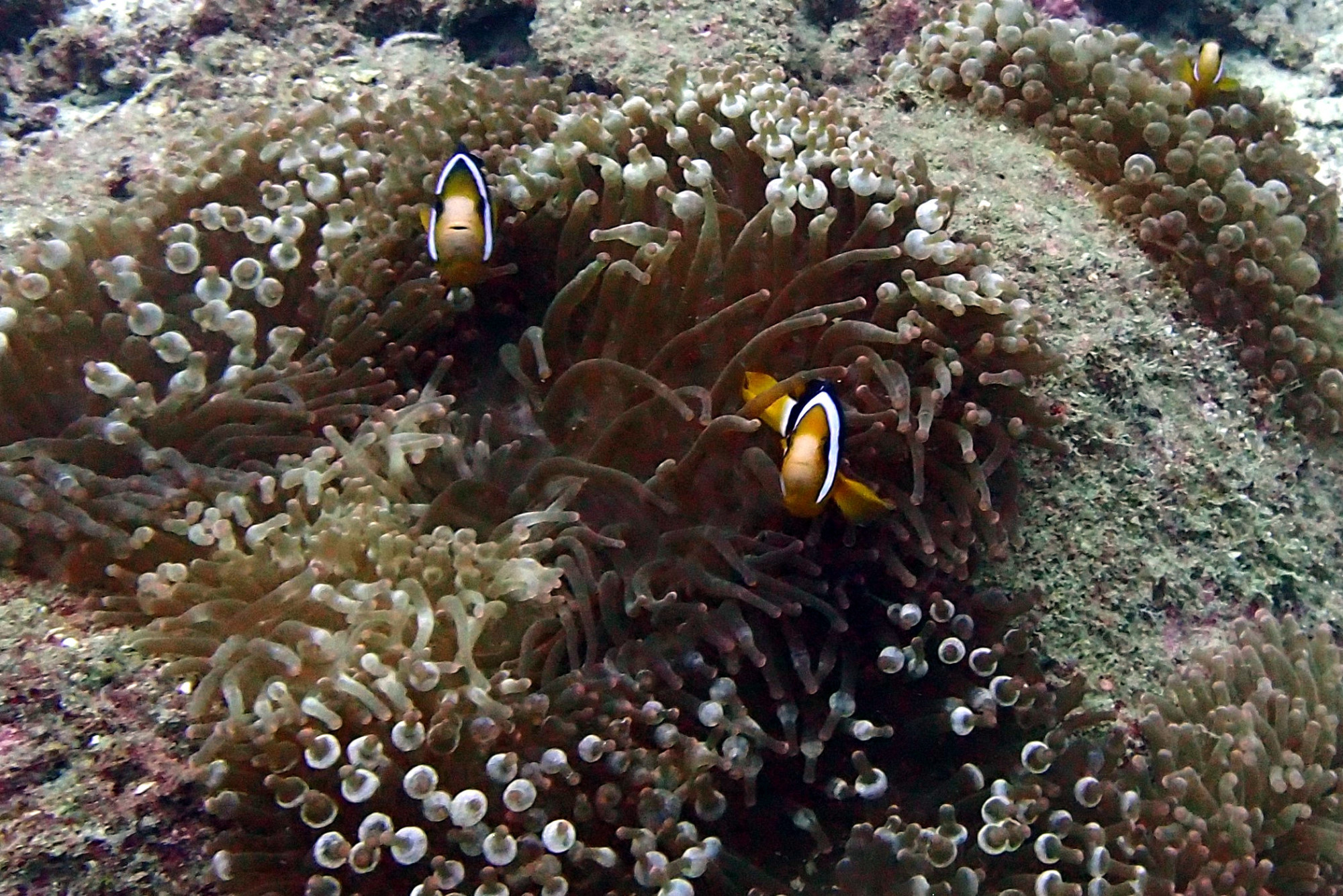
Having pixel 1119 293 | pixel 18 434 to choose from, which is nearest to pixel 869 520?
pixel 1119 293

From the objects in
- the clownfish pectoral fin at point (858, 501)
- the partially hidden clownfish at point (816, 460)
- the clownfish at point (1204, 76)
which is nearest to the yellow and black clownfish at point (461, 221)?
the partially hidden clownfish at point (816, 460)

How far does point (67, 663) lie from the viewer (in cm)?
175

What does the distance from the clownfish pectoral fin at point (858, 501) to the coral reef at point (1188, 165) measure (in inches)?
55.4

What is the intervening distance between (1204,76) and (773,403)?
84.1 inches

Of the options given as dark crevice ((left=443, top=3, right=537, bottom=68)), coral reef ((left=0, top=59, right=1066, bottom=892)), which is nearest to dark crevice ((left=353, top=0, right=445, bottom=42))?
dark crevice ((left=443, top=3, right=537, bottom=68))

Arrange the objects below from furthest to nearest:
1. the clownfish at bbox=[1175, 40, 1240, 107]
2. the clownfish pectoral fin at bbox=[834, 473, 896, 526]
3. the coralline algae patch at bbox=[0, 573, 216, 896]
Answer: the clownfish at bbox=[1175, 40, 1240, 107], the clownfish pectoral fin at bbox=[834, 473, 896, 526], the coralline algae patch at bbox=[0, 573, 216, 896]

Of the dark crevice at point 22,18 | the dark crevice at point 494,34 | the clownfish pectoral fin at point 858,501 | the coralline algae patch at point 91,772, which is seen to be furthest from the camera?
the dark crevice at point 22,18

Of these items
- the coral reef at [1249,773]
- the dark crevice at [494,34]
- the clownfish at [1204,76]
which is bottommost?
the coral reef at [1249,773]

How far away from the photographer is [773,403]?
1.99 metres

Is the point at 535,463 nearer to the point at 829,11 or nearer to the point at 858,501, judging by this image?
the point at 858,501

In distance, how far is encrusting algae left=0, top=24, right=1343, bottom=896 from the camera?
1758mm

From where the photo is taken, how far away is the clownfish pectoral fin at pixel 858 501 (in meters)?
1.89

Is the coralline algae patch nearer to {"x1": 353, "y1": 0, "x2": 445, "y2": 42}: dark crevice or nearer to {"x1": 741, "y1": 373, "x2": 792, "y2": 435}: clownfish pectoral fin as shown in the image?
{"x1": 741, "y1": 373, "x2": 792, "y2": 435}: clownfish pectoral fin

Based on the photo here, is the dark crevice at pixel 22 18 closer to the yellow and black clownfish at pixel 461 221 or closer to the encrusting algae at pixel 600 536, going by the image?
the encrusting algae at pixel 600 536
